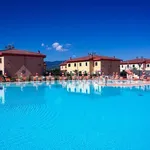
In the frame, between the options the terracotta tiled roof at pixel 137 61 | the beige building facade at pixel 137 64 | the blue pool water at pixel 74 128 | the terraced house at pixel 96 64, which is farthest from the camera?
the terracotta tiled roof at pixel 137 61

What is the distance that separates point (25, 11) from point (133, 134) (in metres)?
20.9

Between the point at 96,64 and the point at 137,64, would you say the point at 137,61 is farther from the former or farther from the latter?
the point at 96,64

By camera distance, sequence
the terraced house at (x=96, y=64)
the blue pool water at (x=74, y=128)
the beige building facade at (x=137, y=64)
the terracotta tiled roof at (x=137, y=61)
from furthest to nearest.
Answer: the terracotta tiled roof at (x=137, y=61)
the beige building facade at (x=137, y=64)
the terraced house at (x=96, y=64)
the blue pool water at (x=74, y=128)

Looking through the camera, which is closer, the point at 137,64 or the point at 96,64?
the point at 96,64

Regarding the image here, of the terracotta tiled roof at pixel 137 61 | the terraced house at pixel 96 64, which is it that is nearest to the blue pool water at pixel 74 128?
the terraced house at pixel 96 64

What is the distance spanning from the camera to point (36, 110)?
→ 11.5m

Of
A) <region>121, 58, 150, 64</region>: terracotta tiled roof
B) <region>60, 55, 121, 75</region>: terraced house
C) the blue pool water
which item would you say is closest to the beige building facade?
<region>121, 58, 150, 64</region>: terracotta tiled roof

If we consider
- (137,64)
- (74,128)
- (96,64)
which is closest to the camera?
(74,128)

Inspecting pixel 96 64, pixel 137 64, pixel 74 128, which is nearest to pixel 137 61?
pixel 137 64

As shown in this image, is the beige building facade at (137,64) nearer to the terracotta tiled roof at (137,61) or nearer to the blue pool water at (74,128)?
the terracotta tiled roof at (137,61)

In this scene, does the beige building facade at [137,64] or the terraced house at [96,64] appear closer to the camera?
the terraced house at [96,64]

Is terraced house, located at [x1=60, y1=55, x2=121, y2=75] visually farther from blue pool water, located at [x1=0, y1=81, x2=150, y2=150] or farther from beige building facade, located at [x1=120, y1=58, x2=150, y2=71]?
blue pool water, located at [x1=0, y1=81, x2=150, y2=150]

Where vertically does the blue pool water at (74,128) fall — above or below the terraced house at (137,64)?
below

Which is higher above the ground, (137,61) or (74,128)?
(137,61)
